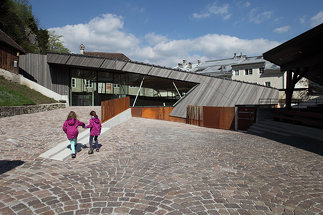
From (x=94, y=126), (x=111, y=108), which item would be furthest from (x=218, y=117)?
(x=94, y=126)

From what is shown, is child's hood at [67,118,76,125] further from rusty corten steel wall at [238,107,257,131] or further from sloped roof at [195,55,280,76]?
sloped roof at [195,55,280,76]

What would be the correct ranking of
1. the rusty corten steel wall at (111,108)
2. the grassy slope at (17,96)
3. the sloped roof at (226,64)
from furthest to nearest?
1. the sloped roof at (226,64)
2. the grassy slope at (17,96)
3. the rusty corten steel wall at (111,108)

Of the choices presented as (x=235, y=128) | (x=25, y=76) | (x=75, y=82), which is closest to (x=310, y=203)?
(x=235, y=128)

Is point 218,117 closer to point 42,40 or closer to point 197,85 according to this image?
point 197,85

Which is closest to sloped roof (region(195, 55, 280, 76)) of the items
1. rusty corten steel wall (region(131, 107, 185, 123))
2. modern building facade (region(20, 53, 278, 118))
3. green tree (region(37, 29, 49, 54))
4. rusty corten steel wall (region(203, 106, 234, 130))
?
modern building facade (region(20, 53, 278, 118))

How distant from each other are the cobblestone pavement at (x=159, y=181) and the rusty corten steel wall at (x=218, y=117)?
1002 centimetres

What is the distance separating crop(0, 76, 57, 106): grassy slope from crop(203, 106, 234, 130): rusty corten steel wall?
556 inches

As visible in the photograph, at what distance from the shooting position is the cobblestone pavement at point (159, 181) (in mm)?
3640

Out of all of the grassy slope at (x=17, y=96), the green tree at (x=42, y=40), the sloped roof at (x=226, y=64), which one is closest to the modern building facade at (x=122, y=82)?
the grassy slope at (x=17, y=96)

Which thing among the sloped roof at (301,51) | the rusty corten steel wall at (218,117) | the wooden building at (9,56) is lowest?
the rusty corten steel wall at (218,117)

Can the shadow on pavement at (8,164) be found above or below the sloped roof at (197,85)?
below

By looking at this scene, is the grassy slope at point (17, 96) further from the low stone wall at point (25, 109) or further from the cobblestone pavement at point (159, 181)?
the cobblestone pavement at point (159, 181)

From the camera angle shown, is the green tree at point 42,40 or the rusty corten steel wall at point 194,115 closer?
the rusty corten steel wall at point 194,115

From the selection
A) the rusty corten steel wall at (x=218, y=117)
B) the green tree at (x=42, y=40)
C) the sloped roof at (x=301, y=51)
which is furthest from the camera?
the green tree at (x=42, y=40)
